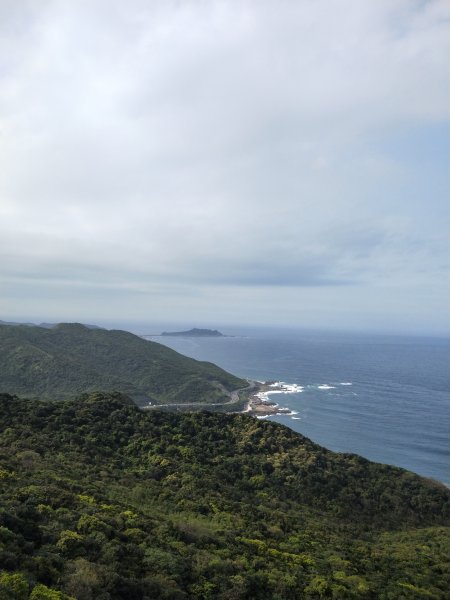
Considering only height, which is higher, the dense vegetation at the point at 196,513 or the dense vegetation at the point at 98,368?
the dense vegetation at the point at 196,513

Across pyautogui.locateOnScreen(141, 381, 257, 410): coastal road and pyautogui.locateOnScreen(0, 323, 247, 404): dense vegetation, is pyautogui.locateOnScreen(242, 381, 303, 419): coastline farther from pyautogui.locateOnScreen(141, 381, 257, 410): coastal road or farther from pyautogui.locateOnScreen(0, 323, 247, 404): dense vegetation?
pyautogui.locateOnScreen(0, 323, 247, 404): dense vegetation

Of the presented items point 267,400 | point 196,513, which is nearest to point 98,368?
point 267,400

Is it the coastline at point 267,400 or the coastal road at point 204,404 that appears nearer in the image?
the coastline at point 267,400

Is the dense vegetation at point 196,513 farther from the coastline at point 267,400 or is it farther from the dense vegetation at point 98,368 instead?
the dense vegetation at point 98,368

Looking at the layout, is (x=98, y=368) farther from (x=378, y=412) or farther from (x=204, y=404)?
(x=378, y=412)

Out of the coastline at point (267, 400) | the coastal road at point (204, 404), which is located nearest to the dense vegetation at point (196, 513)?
the coastal road at point (204, 404)
